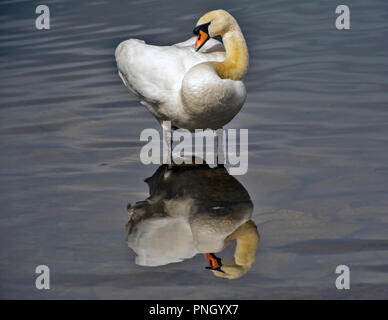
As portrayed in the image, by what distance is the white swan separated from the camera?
7172 mm

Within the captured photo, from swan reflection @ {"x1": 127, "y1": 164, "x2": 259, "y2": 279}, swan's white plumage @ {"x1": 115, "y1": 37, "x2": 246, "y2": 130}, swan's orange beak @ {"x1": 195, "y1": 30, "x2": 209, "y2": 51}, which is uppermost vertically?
swan's orange beak @ {"x1": 195, "y1": 30, "x2": 209, "y2": 51}

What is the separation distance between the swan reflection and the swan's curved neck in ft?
3.01

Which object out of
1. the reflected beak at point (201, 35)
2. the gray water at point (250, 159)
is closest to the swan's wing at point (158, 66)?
the reflected beak at point (201, 35)

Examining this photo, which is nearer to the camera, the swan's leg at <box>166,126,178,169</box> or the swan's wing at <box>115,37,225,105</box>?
the swan's wing at <box>115,37,225,105</box>

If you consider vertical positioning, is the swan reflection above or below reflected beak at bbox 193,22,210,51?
below

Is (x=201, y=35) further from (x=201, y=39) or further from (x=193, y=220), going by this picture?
(x=193, y=220)

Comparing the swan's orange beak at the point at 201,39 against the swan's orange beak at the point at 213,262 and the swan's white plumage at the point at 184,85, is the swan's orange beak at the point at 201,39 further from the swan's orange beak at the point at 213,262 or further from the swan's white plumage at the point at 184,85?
the swan's orange beak at the point at 213,262

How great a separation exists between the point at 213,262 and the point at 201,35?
2.64m

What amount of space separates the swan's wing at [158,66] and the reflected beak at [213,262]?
80.2 inches

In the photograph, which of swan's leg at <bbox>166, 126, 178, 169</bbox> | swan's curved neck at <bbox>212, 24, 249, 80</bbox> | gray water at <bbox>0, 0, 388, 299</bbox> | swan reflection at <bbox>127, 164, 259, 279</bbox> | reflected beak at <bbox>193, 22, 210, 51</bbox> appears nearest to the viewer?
gray water at <bbox>0, 0, 388, 299</bbox>

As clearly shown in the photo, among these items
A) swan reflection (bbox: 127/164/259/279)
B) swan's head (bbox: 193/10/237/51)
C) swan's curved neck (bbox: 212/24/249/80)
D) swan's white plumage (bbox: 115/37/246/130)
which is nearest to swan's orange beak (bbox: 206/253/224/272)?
swan reflection (bbox: 127/164/259/279)

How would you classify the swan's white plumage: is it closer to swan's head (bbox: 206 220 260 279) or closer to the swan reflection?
the swan reflection

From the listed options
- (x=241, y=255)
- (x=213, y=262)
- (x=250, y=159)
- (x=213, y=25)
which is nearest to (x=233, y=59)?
(x=213, y=25)
